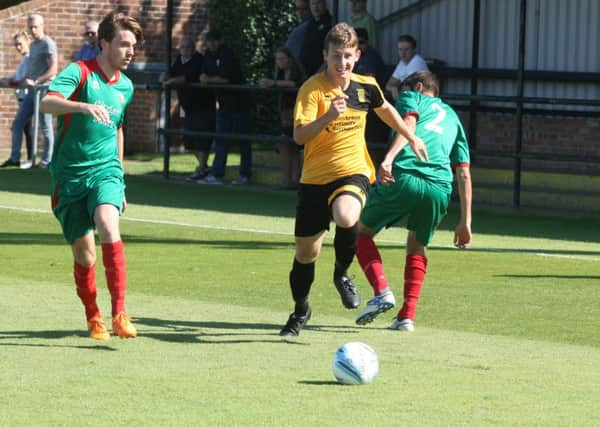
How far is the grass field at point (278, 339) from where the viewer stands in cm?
670

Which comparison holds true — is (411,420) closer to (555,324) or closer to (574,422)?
(574,422)

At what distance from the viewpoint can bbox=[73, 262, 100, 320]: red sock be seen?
28.5 ft

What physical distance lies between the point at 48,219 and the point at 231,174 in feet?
18.9

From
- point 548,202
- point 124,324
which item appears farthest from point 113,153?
point 548,202

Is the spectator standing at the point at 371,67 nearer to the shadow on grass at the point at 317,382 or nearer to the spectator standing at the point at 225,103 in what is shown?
the spectator standing at the point at 225,103

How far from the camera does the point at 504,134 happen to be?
20.2m

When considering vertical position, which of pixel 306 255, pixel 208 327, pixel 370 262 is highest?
pixel 306 255

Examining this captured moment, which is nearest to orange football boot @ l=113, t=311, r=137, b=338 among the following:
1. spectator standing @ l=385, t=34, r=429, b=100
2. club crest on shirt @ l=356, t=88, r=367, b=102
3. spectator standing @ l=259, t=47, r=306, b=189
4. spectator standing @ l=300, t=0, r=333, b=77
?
club crest on shirt @ l=356, t=88, r=367, b=102

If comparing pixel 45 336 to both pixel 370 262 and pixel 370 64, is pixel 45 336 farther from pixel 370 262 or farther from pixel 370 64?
pixel 370 64

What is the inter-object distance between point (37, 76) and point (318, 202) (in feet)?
47.0

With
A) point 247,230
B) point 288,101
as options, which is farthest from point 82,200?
point 288,101

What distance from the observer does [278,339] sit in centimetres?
872

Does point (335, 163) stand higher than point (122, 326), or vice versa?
point (335, 163)

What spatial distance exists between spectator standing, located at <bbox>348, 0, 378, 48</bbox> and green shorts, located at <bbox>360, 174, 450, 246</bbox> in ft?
33.6
